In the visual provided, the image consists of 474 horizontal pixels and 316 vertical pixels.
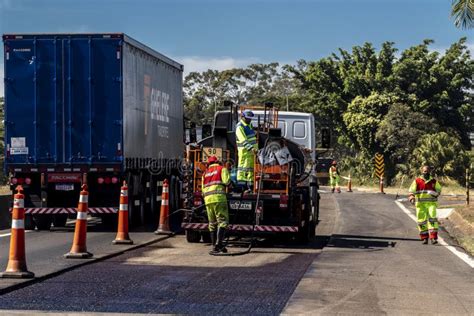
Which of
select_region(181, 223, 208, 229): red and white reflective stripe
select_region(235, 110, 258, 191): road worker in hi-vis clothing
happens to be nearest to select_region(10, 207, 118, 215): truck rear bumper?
select_region(181, 223, 208, 229): red and white reflective stripe

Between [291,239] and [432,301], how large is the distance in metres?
7.23

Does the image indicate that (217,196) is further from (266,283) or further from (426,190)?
(426,190)

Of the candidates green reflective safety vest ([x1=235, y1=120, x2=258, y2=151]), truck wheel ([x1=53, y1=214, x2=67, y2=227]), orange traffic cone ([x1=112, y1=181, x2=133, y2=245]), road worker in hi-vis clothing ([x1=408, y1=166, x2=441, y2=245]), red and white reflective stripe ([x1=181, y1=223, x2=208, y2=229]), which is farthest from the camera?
truck wheel ([x1=53, y1=214, x2=67, y2=227])

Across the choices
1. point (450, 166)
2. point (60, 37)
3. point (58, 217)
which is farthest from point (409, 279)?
point (450, 166)

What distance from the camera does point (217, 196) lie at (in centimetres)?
1401

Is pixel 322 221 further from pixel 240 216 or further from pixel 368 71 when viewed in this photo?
pixel 368 71

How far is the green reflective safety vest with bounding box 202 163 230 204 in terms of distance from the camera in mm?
13992

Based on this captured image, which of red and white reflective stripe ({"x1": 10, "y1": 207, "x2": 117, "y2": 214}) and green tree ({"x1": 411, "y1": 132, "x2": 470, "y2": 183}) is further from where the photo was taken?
green tree ({"x1": 411, "y1": 132, "x2": 470, "y2": 183})

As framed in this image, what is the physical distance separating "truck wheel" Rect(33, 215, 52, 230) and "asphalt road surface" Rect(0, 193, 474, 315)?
4632 millimetres

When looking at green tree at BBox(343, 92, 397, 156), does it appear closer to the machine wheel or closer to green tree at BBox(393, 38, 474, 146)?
green tree at BBox(393, 38, 474, 146)

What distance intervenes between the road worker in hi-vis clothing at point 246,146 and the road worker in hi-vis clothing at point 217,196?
73 centimetres

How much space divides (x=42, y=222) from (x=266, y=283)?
1011 cm

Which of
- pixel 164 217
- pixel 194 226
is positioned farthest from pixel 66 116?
pixel 194 226

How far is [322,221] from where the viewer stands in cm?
2241
